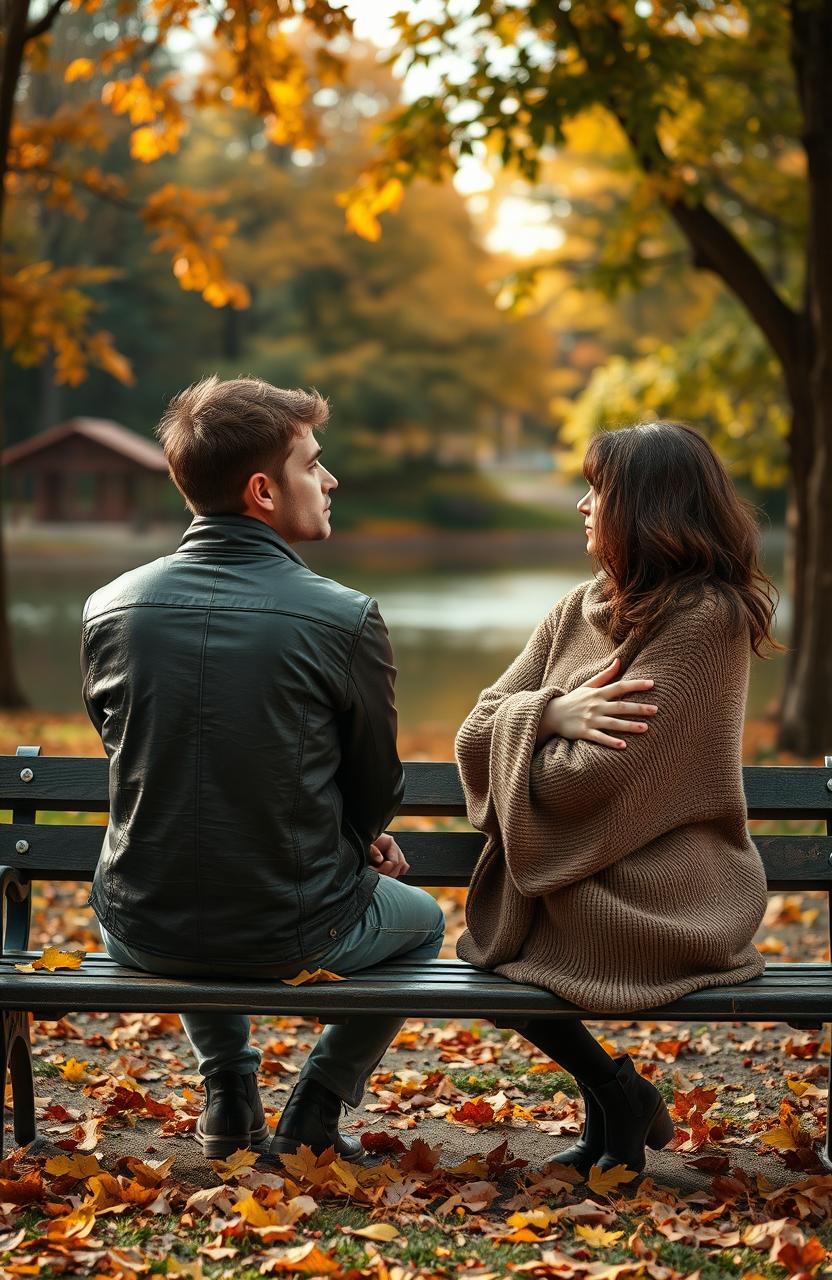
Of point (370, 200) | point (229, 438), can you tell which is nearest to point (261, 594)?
point (229, 438)

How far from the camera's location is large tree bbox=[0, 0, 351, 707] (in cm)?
873

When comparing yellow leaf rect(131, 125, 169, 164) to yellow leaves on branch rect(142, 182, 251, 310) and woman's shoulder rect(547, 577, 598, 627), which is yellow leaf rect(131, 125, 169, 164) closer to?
yellow leaves on branch rect(142, 182, 251, 310)

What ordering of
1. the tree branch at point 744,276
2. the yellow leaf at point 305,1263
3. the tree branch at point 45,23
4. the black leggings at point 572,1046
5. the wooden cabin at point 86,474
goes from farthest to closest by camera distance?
the wooden cabin at point 86,474
the tree branch at point 744,276
the tree branch at point 45,23
the black leggings at point 572,1046
the yellow leaf at point 305,1263

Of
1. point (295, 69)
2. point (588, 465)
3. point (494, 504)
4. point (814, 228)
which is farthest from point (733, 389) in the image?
point (494, 504)

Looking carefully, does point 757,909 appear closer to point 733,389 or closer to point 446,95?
point 446,95

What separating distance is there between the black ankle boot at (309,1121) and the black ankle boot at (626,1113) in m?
0.61

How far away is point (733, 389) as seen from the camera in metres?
16.7

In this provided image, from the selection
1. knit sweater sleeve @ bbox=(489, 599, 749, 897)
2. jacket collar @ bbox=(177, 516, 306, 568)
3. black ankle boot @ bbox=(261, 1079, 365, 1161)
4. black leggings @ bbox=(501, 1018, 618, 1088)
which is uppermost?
jacket collar @ bbox=(177, 516, 306, 568)

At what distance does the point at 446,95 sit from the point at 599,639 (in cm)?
625

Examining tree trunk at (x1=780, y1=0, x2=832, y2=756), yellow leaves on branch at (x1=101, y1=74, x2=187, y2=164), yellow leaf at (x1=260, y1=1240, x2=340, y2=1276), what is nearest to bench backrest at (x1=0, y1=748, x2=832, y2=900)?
yellow leaf at (x1=260, y1=1240, x2=340, y2=1276)

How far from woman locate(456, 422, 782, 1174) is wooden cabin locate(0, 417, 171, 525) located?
Result: 25473 mm

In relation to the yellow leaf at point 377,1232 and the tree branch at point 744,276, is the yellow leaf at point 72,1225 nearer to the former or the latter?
the yellow leaf at point 377,1232

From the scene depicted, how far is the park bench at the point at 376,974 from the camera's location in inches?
122

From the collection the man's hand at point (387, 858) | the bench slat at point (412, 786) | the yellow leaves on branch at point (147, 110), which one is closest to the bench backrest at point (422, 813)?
the bench slat at point (412, 786)
